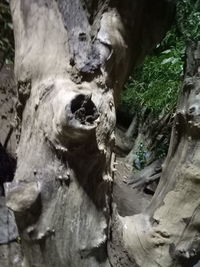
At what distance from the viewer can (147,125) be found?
4.21 metres

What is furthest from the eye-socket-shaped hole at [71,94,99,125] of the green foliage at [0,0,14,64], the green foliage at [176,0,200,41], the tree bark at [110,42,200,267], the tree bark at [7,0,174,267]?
the green foliage at [176,0,200,41]

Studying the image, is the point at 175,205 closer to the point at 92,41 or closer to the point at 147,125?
the point at 92,41

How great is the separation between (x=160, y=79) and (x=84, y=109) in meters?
2.84

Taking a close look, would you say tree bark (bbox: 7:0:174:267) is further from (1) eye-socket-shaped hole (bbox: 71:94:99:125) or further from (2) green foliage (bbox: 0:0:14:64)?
(2) green foliage (bbox: 0:0:14:64)

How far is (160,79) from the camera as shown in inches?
144

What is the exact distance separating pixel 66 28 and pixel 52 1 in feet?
0.35

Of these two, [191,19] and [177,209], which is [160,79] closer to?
[191,19]

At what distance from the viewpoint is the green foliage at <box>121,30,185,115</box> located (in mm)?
3434

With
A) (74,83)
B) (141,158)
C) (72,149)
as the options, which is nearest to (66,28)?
(74,83)

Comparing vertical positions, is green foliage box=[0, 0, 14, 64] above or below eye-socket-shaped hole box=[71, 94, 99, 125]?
above

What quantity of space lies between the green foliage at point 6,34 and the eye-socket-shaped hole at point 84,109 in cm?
172

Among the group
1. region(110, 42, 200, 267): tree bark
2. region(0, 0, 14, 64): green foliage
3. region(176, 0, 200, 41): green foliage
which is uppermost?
region(176, 0, 200, 41): green foliage

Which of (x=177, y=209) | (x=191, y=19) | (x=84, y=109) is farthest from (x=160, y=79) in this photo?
(x=84, y=109)

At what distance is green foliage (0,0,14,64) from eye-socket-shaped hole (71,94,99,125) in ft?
5.63
